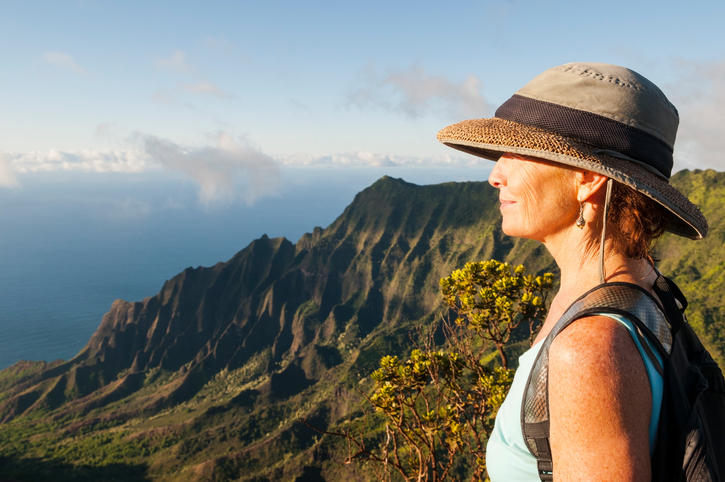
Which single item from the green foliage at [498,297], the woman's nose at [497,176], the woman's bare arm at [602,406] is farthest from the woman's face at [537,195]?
the green foliage at [498,297]

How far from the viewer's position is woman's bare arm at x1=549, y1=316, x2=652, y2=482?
3.71ft

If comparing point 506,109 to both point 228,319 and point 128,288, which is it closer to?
point 228,319

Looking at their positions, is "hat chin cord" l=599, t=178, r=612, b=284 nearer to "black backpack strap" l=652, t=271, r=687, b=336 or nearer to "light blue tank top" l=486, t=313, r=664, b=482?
"black backpack strap" l=652, t=271, r=687, b=336

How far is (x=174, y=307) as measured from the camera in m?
90.1

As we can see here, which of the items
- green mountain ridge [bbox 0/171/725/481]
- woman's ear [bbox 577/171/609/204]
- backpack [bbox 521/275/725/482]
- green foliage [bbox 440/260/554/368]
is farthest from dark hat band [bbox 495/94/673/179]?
green mountain ridge [bbox 0/171/725/481]

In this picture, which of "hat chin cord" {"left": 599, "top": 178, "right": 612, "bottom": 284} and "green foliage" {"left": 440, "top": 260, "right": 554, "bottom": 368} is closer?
"hat chin cord" {"left": 599, "top": 178, "right": 612, "bottom": 284}

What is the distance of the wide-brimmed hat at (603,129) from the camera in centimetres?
152

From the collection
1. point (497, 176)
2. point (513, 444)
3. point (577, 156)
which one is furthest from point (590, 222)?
point (513, 444)

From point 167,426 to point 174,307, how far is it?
35725mm

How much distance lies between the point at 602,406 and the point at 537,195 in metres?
0.95

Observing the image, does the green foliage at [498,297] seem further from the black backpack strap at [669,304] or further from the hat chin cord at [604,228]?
the hat chin cord at [604,228]

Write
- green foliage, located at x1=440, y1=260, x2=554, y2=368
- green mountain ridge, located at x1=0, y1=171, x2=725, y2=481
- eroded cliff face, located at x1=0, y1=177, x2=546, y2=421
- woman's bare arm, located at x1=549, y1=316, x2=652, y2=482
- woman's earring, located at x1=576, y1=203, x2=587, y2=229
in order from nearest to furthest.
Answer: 1. woman's bare arm, located at x1=549, y1=316, x2=652, y2=482
2. woman's earring, located at x1=576, y1=203, x2=587, y2=229
3. green foliage, located at x1=440, y1=260, x2=554, y2=368
4. green mountain ridge, located at x1=0, y1=171, x2=725, y2=481
5. eroded cliff face, located at x1=0, y1=177, x2=546, y2=421

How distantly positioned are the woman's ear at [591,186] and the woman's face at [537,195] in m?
0.03

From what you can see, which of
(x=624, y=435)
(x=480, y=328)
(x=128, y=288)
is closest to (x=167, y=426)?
(x=480, y=328)
